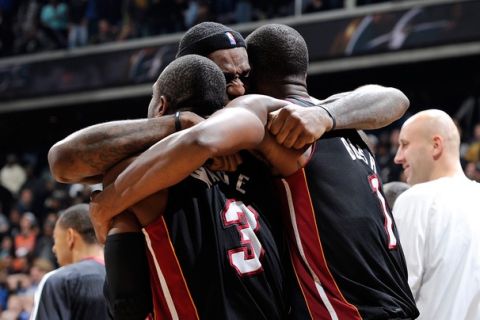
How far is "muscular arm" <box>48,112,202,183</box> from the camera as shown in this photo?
2.95 metres

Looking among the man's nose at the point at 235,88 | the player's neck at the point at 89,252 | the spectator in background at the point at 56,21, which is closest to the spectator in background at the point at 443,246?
the man's nose at the point at 235,88

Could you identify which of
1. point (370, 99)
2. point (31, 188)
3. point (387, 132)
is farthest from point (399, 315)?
point (31, 188)

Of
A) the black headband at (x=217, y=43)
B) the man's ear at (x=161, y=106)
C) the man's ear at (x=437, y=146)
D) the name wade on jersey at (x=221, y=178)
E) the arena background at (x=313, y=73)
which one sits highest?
the black headband at (x=217, y=43)

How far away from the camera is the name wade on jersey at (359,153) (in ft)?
10.5

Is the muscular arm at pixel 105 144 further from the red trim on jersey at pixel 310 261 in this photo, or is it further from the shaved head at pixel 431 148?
the shaved head at pixel 431 148

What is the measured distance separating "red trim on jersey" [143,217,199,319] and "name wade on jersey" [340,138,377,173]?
752 millimetres

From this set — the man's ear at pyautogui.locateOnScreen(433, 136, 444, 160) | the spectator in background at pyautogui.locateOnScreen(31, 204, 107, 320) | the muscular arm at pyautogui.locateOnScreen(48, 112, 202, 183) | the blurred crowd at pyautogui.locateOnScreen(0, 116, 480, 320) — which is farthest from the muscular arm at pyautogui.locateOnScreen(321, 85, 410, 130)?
the blurred crowd at pyautogui.locateOnScreen(0, 116, 480, 320)

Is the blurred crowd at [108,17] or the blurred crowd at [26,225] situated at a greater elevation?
the blurred crowd at [108,17]

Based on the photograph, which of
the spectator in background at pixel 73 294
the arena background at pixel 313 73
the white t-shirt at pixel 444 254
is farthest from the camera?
the arena background at pixel 313 73

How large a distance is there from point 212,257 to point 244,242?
13cm

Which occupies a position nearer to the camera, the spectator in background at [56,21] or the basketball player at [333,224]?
the basketball player at [333,224]

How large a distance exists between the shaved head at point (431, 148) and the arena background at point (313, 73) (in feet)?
17.5

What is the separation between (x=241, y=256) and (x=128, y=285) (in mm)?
402

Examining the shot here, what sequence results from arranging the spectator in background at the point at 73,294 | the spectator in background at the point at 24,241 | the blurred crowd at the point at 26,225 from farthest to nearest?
the spectator in background at the point at 24,241 → the blurred crowd at the point at 26,225 → the spectator in background at the point at 73,294
